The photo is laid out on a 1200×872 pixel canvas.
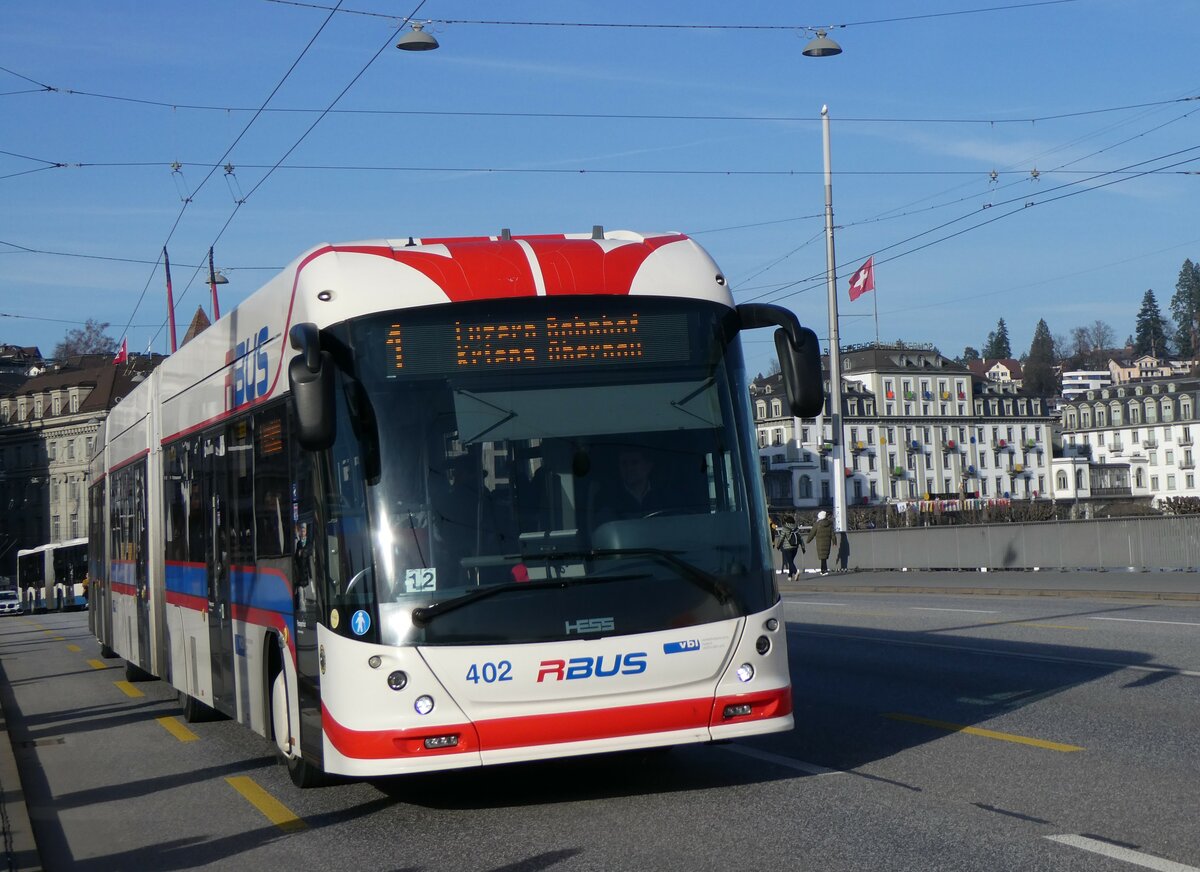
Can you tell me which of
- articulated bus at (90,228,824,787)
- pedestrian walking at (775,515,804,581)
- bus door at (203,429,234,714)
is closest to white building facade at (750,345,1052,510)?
pedestrian walking at (775,515,804,581)

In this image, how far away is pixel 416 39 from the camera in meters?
21.9

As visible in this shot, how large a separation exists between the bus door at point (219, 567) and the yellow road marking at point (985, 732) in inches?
188

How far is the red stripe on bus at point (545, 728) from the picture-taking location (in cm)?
830

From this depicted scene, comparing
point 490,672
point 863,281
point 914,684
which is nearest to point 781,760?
point 490,672

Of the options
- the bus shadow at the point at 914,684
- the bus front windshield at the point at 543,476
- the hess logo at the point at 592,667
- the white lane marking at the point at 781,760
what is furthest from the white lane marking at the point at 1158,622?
the hess logo at the point at 592,667

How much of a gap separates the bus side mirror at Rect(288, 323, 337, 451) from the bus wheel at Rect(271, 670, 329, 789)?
2.15 meters

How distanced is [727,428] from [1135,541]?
25691 millimetres

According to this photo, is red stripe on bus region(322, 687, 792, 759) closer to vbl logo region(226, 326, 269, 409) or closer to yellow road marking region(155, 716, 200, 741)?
vbl logo region(226, 326, 269, 409)

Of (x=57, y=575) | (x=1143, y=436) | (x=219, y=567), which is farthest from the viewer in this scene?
(x=1143, y=436)

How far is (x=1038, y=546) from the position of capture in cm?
3550

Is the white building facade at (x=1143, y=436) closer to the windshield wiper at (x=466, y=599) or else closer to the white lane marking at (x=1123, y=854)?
the windshield wiper at (x=466, y=599)

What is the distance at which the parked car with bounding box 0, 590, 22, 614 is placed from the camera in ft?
249

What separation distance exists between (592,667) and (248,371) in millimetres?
3675

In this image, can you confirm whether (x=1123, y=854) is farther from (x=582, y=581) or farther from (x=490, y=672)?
(x=490, y=672)
